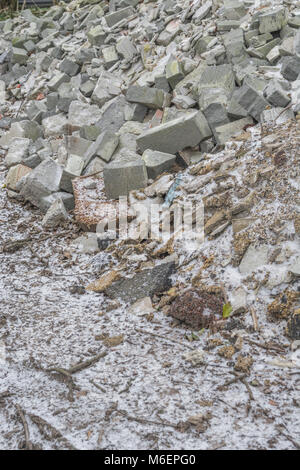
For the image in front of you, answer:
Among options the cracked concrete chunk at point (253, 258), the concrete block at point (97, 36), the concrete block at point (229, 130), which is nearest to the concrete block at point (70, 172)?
the concrete block at point (229, 130)

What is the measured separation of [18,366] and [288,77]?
472cm

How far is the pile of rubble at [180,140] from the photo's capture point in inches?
152

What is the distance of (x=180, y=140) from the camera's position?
5.41 m

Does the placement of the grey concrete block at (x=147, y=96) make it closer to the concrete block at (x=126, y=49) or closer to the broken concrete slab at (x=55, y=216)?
the concrete block at (x=126, y=49)

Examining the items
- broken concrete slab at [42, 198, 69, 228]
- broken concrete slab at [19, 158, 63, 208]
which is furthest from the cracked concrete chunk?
broken concrete slab at [19, 158, 63, 208]

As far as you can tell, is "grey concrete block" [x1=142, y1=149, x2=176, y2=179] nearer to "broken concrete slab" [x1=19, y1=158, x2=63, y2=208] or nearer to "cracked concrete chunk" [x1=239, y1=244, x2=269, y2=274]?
"broken concrete slab" [x1=19, y1=158, x2=63, y2=208]

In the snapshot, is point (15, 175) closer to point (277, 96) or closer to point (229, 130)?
point (229, 130)

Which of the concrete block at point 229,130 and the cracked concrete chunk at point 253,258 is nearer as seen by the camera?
the cracked concrete chunk at point 253,258

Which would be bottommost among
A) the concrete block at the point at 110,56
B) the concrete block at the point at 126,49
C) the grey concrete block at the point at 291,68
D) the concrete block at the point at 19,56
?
the concrete block at the point at 19,56

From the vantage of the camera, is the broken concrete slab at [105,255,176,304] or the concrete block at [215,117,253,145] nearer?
the broken concrete slab at [105,255,176,304]

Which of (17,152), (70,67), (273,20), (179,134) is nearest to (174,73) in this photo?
(273,20)

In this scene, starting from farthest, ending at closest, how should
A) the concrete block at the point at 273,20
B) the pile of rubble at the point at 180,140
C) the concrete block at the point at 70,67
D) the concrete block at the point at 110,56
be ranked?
the concrete block at the point at 70,67 < the concrete block at the point at 110,56 < the concrete block at the point at 273,20 < the pile of rubble at the point at 180,140

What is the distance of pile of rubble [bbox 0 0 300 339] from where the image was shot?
387 centimetres

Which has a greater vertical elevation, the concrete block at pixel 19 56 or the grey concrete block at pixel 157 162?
the grey concrete block at pixel 157 162
